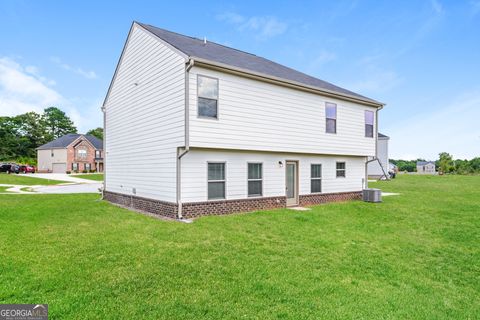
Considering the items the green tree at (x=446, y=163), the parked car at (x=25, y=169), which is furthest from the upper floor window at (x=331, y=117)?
the green tree at (x=446, y=163)

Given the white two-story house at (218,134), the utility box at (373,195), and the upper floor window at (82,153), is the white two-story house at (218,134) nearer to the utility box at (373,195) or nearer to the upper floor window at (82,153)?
the utility box at (373,195)

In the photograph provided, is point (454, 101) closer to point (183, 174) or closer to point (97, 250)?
point (183, 174)

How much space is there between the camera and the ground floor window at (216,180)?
32.0 feet

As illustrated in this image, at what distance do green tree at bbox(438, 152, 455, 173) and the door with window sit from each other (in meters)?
56.5

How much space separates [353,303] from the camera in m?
3.76

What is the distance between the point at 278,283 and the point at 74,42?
2132 cm

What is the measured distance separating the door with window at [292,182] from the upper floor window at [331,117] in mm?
2528

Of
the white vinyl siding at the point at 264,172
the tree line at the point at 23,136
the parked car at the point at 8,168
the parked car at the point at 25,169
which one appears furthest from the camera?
the tree line at the point at 23,136

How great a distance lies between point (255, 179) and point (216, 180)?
1.81 metres

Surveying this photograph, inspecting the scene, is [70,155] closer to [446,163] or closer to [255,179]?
[255,179]

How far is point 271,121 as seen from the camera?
35.9ft

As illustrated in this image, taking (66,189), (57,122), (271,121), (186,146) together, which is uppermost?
(57,122)

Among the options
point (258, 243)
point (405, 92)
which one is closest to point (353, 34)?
point (405, 92)

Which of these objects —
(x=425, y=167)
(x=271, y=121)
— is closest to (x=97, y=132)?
(x=271, y=121)
